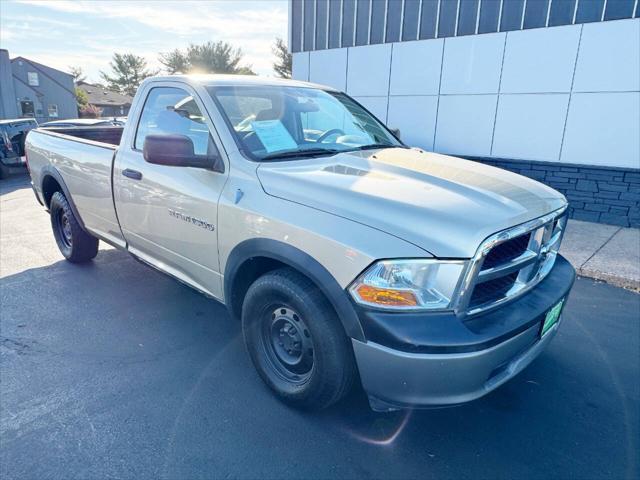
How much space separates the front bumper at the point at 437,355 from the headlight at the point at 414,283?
57mm

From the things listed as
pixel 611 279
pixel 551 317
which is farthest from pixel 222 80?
pixel 611 279

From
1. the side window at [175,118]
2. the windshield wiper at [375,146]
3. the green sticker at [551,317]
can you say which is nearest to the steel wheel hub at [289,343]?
the side window at [175,118]

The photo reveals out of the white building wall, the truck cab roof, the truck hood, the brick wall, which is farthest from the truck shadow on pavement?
the white building wall

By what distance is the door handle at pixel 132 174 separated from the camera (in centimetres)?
331

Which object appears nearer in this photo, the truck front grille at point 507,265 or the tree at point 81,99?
the truck front grille at point 507,265

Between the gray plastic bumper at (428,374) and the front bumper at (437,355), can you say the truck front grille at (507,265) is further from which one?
the gray plastic bumper at (428,374)

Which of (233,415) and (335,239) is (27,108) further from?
(335,239)

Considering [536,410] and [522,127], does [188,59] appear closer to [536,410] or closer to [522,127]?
[522,127]

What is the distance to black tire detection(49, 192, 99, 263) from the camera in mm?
4691

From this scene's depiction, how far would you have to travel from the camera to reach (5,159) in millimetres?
11484

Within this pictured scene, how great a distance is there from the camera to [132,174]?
337 centimetres

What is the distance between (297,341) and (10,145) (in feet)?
40.6

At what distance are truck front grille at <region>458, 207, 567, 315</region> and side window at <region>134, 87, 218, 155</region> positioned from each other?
1.72 m

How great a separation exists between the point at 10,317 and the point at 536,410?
4117mm
